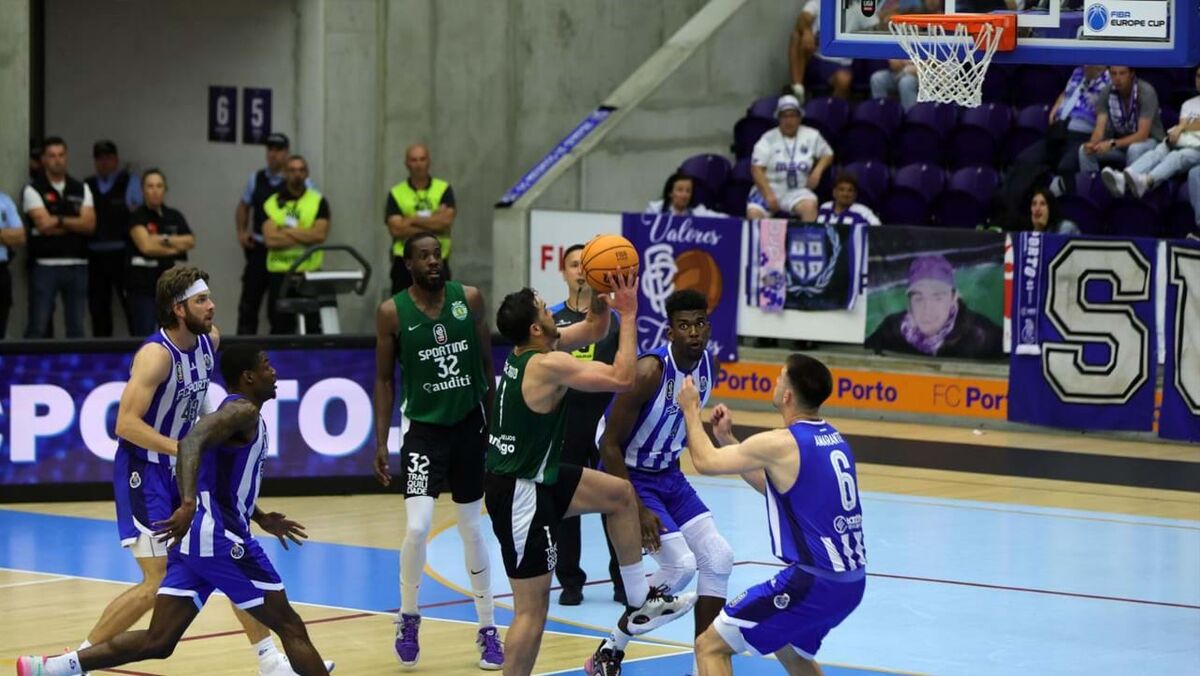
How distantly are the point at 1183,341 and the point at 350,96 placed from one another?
9297 millimetres

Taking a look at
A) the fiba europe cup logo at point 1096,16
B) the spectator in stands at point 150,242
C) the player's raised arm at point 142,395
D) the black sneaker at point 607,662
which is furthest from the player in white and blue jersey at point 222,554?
the spectator in stands at point 150,242

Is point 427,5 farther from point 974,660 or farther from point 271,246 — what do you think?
point 974,660

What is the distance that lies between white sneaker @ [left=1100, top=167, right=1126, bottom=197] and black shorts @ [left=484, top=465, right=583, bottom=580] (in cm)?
1050

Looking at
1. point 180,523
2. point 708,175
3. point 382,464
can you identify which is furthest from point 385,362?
point 708,175

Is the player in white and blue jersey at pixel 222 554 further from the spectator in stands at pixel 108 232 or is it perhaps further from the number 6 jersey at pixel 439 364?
the spectator in stands at pixel 108 232

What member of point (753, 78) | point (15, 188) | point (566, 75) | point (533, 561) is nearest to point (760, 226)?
point (753, 78)

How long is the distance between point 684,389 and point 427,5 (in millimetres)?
15000

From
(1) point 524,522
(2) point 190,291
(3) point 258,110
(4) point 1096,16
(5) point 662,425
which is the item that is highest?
(4) point 1096,16

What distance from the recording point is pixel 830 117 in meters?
20.6

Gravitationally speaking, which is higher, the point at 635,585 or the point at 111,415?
the point at 111,415

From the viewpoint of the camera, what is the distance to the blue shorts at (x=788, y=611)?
24.6 feet

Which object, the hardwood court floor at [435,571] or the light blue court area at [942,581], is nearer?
the hardwood court floor at [435,571]

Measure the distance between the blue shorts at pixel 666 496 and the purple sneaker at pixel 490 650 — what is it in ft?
3.39

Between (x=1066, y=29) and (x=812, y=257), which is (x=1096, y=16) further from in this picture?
(x=812, y=257)
